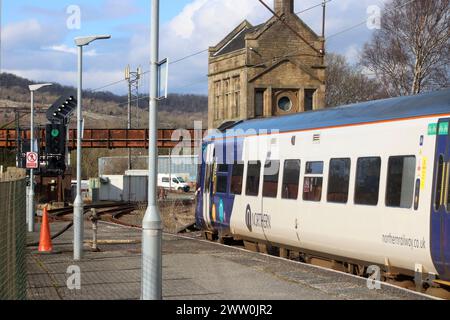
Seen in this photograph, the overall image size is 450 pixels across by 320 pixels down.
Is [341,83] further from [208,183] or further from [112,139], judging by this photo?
[208,183]

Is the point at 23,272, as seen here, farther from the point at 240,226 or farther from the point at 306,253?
the point at 240,226

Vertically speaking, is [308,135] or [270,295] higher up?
[308,135]

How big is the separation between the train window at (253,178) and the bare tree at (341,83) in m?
52.8

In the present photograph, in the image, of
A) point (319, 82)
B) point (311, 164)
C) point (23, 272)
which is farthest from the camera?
point (319, 82)

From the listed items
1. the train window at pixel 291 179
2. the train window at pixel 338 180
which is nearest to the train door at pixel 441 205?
the train window at pixel 338 180

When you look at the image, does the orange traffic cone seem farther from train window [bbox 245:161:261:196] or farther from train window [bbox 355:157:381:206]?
train window [bbox 355:157:381:206]

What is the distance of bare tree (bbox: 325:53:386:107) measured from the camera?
73375mm

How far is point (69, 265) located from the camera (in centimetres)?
1520

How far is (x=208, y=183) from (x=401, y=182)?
9.76 m

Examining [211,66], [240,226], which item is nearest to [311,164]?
[240,226]

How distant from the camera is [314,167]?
14656mm

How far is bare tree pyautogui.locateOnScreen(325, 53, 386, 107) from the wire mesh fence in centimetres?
6077

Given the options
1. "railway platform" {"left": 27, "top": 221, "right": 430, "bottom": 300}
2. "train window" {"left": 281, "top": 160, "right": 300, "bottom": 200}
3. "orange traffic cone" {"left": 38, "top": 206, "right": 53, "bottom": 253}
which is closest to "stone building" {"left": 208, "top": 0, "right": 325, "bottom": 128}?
"orange traffic cone" {"left": 38, "top": 206, "right": 53, "bottom": 253}
